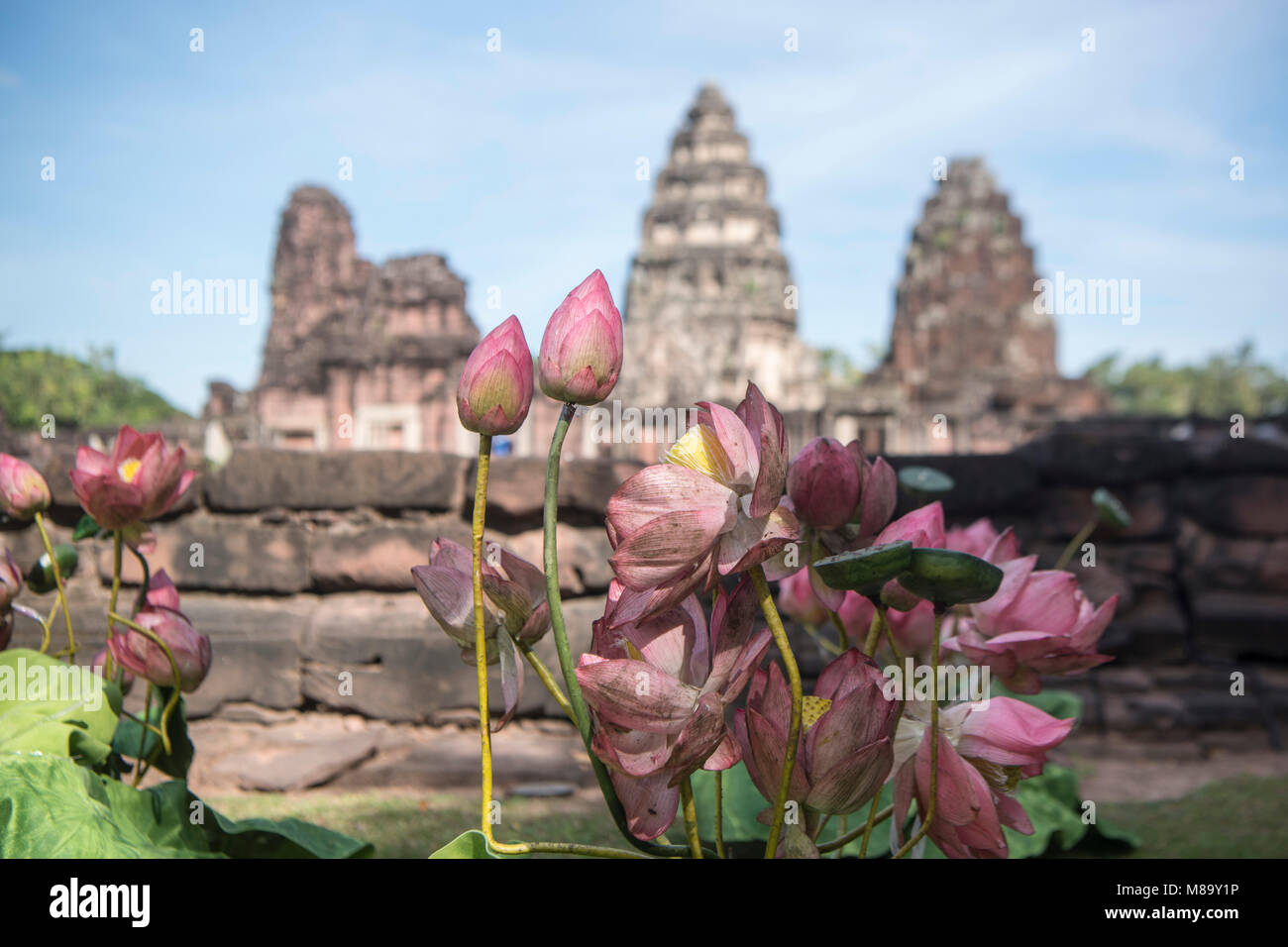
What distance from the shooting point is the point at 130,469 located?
3.38 feet

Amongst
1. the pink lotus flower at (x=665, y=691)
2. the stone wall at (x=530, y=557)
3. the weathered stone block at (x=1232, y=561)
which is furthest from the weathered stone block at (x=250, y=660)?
the weathered stone block at (x=1232, y=561)


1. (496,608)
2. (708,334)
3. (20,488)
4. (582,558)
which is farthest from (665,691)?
(708,334)

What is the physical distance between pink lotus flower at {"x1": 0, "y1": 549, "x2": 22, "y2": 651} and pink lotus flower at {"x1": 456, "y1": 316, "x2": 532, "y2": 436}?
0.71 meters

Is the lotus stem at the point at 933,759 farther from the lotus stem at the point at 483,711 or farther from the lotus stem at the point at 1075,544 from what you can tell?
the lotus stem at the point at 1075,544

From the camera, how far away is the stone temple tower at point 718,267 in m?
33.4

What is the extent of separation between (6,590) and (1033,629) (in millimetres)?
1053

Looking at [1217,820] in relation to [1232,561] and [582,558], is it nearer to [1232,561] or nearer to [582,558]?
[1232,561]

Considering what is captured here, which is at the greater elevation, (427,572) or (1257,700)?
(427,572)

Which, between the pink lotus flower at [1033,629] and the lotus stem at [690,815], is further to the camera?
the pink lotus flower at [1033,629]

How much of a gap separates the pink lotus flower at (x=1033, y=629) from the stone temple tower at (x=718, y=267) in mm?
28920
